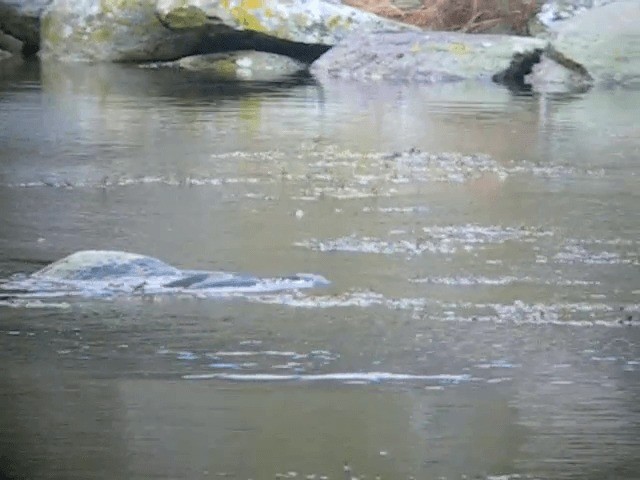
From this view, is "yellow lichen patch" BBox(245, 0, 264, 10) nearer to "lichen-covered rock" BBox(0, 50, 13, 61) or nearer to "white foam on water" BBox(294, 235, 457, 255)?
"lichen-covered rock" BBox(0, 50, 13, 61)

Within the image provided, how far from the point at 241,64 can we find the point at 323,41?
1.15 m

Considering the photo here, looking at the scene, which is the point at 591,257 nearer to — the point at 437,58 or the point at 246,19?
the point at 437,58

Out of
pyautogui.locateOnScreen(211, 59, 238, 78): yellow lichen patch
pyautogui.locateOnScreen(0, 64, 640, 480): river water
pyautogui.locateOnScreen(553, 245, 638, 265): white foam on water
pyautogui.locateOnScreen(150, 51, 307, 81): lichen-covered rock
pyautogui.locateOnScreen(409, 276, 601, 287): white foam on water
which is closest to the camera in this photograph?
pyautogui.locateOnScreen(0, 64, 640, 480): river water

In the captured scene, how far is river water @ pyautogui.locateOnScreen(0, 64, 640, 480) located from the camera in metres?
4.35

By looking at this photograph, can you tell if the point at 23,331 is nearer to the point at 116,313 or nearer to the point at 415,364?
the point at 116,313

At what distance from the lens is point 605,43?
1914cm

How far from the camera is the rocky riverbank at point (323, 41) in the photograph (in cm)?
1927

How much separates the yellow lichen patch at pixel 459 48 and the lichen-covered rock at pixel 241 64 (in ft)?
7.11

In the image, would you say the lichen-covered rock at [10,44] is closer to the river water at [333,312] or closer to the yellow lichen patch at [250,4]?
the yellow lichen patch at [250,4]

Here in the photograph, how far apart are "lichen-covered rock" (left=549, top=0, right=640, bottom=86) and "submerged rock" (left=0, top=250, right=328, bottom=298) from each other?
499 inches

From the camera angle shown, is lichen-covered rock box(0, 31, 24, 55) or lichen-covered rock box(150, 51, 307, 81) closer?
lichen-covered rock box(150, 51, 307, 81)

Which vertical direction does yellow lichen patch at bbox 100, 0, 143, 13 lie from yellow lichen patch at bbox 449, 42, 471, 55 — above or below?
above

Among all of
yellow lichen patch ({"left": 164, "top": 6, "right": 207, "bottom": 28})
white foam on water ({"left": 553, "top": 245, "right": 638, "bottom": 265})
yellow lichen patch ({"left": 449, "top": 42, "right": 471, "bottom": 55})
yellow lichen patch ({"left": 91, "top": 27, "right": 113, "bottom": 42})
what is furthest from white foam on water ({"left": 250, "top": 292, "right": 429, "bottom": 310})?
yellow lichen patch ({"left": 91, "top": 27, "right": 113, "bottom": 42})

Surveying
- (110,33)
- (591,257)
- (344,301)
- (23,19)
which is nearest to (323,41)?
(110,33)
